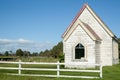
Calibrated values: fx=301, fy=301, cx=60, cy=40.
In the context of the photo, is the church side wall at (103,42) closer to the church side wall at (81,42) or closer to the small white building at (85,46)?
the small white building at (85,46)

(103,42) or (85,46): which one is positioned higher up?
(103,42)

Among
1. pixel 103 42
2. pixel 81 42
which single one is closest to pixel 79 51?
pixel 81 42

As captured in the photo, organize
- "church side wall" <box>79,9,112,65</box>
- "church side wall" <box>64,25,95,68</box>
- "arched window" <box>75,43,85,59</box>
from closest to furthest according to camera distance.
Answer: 1. "church side wall" <box>64,25,95,68</box>
2. "arched window" <box>75,43,85,59</box>
3. "church side wall" <box>79,9,112,65</box>

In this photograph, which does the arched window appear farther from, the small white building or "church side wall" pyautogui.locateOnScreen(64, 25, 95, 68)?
"church side wall" pyautogui.locateOnScreen(64, 25, 95, 68)

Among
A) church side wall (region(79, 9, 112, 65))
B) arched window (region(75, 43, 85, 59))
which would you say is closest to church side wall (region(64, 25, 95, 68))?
arched window (region(75, 43, 85, 59))

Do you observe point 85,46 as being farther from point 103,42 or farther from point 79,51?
point 103,42

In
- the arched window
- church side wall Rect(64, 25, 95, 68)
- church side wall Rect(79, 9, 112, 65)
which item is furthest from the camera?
church side wall Rect(79, 9, 112, 65)

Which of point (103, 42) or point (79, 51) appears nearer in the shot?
point (79, 51)

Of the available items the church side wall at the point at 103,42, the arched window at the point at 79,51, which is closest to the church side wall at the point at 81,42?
the arched window at the point at 79,51

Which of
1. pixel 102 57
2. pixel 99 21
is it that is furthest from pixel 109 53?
pixel 99 21

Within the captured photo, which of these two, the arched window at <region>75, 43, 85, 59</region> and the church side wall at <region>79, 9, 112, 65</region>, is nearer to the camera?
the arched window at <region>75, 43, 85, 59</region>

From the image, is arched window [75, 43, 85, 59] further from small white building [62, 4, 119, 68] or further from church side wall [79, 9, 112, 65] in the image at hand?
church side wall [79, 9, 112, 65]


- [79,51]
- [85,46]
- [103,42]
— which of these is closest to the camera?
[85,46]

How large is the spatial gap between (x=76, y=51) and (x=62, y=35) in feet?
13.2
